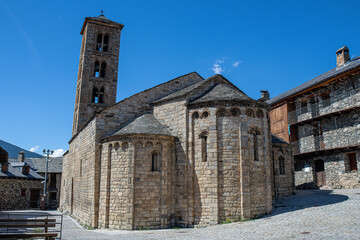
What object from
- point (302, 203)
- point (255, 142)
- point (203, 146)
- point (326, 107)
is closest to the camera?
point (203, 146)

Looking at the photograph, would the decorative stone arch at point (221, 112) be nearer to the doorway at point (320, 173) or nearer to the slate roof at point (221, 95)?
the slate roof at point (221, 95)

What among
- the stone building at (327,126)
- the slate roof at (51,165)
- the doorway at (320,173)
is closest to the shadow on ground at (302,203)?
the stone building at (327,126)

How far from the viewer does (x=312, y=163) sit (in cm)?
2345

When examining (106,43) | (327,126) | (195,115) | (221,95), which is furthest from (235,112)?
A: (106,43)

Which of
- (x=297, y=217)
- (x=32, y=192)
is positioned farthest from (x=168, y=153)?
(x=32, y=192)

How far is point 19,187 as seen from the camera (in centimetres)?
3056

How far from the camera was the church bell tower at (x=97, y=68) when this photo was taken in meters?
24.6

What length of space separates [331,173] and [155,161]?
1424 cm

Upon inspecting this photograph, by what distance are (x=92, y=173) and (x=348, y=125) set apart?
17180mm

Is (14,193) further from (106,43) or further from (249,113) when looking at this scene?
(249,113)

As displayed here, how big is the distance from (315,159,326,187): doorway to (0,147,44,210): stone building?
26.8 m

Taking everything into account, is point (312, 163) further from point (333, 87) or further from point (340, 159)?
point (333, 87)

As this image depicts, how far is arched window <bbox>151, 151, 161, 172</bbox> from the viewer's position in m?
14.3

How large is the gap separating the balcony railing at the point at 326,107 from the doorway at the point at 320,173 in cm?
366
